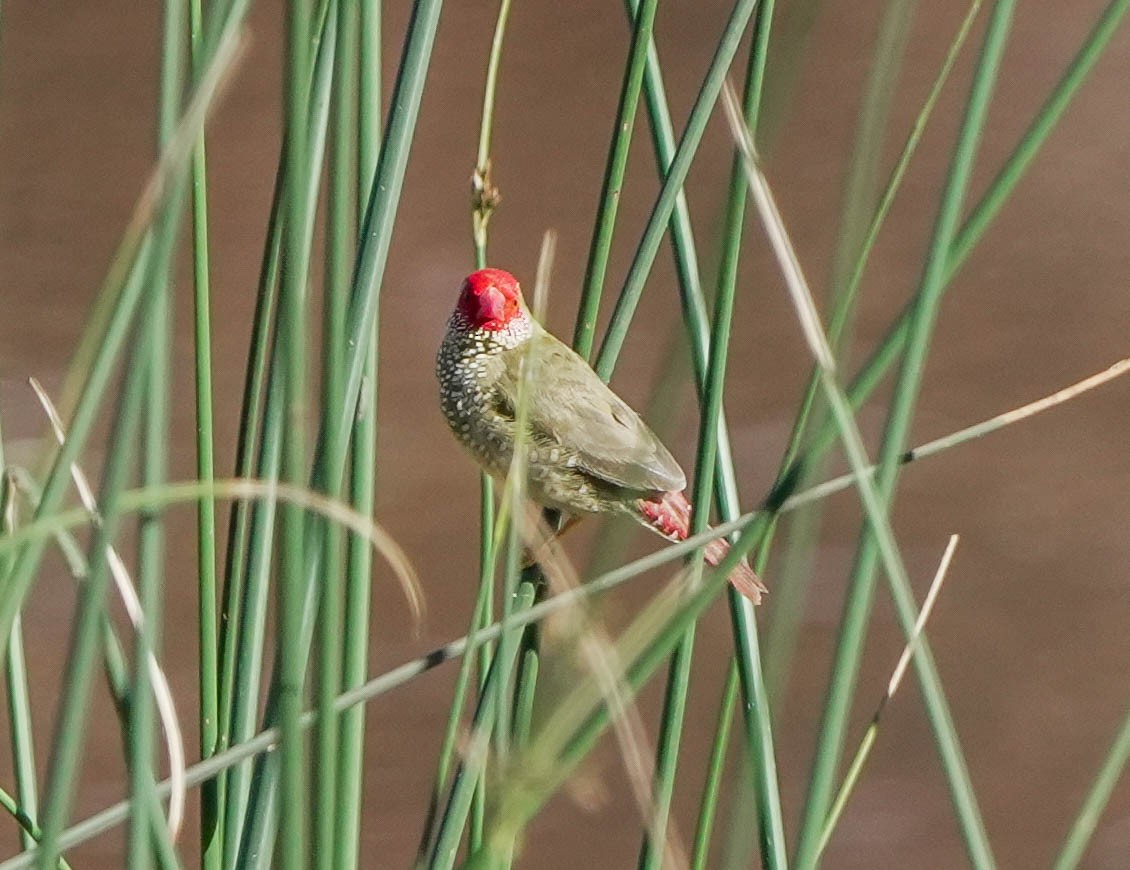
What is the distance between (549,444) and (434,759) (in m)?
1.09

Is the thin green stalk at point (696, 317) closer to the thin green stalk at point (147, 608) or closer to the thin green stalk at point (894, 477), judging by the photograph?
the thin green stalk at point (894, 477)

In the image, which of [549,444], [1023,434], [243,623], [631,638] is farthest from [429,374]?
[631,638]

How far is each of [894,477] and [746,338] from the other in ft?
6.06

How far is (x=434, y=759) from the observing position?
2365mm

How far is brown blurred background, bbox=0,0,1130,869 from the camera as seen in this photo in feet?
7.68

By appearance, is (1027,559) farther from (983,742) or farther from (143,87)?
(143,87)

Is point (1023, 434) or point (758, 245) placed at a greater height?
point (758, 245)

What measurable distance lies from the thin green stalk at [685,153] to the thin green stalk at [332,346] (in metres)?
0.28

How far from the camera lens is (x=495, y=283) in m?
1.44

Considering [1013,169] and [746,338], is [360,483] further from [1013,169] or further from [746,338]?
[746,338]

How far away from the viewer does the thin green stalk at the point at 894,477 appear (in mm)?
615

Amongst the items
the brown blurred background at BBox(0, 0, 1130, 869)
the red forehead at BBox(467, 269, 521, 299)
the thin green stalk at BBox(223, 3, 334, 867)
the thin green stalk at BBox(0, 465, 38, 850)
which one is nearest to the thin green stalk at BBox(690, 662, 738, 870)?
the thin green stalk at BBox(223, 3, 334, 867)

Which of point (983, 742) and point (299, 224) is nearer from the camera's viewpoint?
point (299, 224)

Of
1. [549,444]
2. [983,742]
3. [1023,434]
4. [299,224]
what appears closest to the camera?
[299,224]
